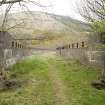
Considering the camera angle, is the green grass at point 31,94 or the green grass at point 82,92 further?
the green grass at point 82,92

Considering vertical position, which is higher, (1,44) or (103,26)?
(103,26)

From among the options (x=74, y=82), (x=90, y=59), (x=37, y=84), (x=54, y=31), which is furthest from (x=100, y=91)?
(x=54, y=31)

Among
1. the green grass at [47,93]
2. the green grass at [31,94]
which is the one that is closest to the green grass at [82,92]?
the green grass at [47,93]

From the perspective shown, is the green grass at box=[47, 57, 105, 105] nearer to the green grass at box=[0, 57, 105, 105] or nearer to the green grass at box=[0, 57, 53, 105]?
the green grass at box=[0, 57, 105, 105]

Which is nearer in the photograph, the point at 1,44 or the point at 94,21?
the point at 1,44

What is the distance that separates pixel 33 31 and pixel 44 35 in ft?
14.4

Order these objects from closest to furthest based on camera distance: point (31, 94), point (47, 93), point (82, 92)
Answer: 1. point (31, 94)
2. point (47, 93)
3. point (82, 92)

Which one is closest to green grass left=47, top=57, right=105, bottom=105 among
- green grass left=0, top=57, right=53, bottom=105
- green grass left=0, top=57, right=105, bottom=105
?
green grass left=0, top=57, right=105, bottom=105

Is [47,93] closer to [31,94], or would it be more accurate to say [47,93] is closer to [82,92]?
[31,94]

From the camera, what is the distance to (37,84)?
11086 millimetres

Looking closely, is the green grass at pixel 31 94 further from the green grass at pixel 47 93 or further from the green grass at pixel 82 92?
the green grass at pixel 82 92

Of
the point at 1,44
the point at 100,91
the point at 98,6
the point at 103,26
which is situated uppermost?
the point at 98,6

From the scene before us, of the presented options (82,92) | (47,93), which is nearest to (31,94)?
(47,93)

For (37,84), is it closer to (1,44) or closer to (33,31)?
(1,44)
